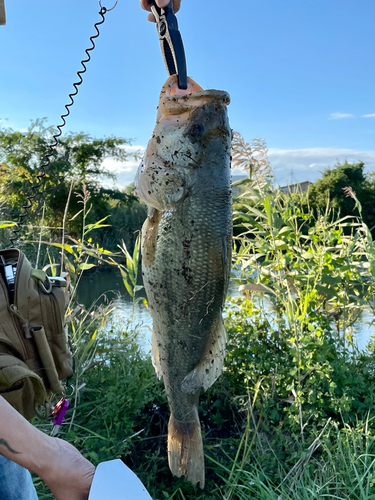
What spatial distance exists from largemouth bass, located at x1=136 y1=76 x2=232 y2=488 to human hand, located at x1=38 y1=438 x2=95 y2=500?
3.08 feet

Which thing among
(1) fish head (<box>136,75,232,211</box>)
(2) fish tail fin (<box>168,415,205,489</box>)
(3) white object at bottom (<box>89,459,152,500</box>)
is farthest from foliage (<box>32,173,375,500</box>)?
Answer: (3) white object at bottom (<box>89,459,152,500</box>)

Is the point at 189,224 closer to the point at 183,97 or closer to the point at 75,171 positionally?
the point at 183,97

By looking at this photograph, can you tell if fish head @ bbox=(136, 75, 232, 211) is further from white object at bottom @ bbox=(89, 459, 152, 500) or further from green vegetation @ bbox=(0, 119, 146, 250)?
green vegetation @ bbox=(0, 119, 146, 250)

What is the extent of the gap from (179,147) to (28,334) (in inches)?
40.3

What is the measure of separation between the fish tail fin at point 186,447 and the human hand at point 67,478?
121 centimetres

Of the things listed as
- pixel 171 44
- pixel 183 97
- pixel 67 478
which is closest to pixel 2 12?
pixel 171 44

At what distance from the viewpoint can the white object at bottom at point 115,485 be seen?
1063 mm

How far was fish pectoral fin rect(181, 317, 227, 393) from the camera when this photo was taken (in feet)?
7.06

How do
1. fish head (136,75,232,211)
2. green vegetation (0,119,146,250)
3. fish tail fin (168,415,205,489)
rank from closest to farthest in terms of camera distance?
fish head (136,75,232,211), fish tail fin (168,415,205,489), green vegetation (0,119,146,250)

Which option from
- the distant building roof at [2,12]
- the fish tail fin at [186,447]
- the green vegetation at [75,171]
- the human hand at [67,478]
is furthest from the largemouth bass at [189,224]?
the green vegetation at [75,171]

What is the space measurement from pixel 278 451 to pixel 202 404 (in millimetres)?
713

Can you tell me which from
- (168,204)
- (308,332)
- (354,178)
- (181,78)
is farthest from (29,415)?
(354,178)

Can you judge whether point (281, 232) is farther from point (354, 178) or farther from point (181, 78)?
point (354, 178)

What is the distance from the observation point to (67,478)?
1175 mm
